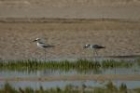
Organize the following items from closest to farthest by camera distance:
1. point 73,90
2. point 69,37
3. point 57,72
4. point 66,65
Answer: point 73,90 → point 57,72 → point 66,65 → point 69,37

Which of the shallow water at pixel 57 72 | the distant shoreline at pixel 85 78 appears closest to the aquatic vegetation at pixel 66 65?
the shallow water at pixel 57 72

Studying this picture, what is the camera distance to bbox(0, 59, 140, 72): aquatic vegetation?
1720cm

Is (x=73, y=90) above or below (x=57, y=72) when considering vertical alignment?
above

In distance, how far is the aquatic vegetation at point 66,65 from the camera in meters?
17.2

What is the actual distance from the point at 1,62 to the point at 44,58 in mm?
1716

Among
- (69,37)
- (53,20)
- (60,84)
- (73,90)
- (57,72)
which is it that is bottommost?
(53,20)

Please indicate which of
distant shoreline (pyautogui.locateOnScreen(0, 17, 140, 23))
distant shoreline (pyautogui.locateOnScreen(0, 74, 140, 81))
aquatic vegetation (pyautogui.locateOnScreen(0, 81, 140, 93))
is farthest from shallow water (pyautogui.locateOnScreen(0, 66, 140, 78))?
distant shoreline (pyautogui.locateOnScreen(0, 17, 140, 23))

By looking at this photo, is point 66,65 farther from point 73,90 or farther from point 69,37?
point 69,37

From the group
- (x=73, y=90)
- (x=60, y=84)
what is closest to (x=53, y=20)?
(x=60, y=84)

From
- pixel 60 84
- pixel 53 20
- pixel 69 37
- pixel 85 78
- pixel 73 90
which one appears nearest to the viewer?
pixel 73 90

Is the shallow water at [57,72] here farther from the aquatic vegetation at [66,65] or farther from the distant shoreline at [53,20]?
the distant shoreline at [53,20]

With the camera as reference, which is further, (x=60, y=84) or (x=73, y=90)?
(x=60, y=84)

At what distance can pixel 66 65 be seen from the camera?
17.4m

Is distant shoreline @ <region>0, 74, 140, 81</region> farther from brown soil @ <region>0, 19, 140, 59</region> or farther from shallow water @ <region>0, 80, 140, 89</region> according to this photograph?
brown soil @ <region>0, 19, 140, 59</region>
